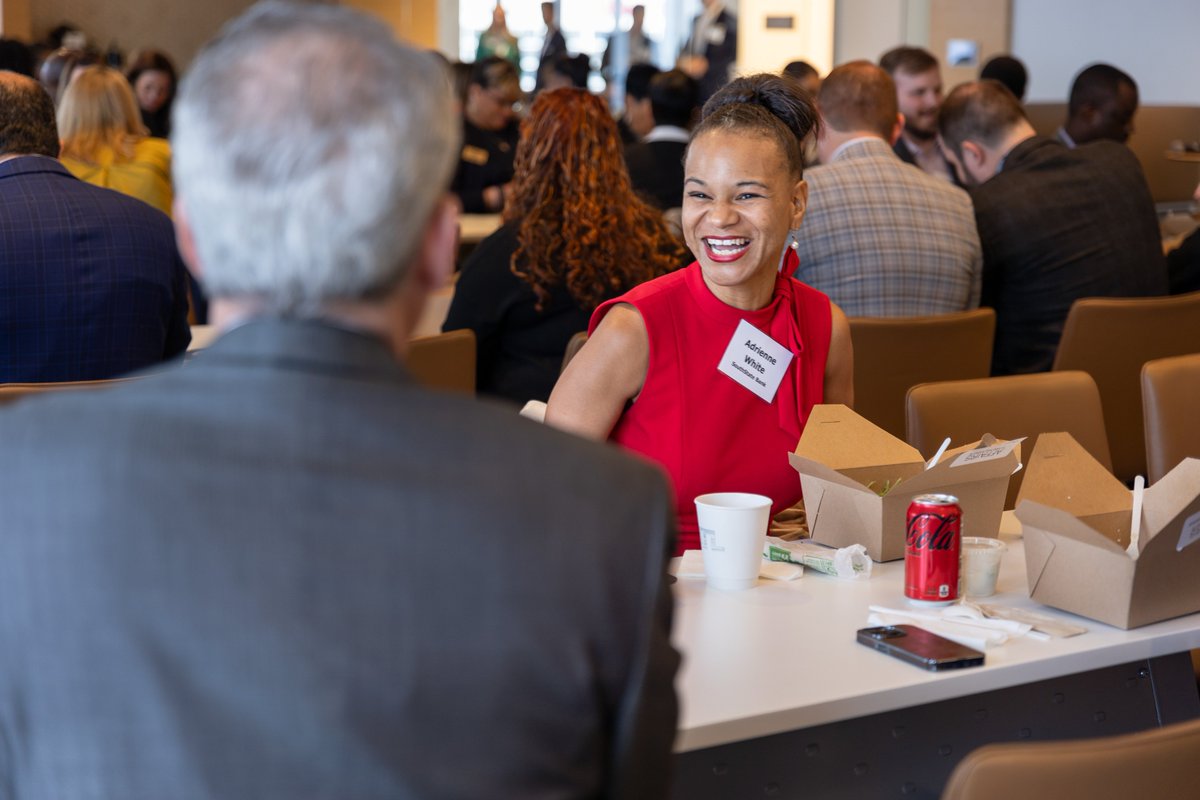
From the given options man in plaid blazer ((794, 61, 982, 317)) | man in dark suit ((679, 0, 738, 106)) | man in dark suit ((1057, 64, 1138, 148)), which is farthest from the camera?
man in dark suit ((679, 0, 738, 106))

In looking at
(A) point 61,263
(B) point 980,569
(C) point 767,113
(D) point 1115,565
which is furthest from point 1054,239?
(A) point 61,263

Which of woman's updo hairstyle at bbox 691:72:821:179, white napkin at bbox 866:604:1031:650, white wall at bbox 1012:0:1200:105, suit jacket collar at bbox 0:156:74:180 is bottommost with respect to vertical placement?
white napkin at bbox 866:604:1031:650

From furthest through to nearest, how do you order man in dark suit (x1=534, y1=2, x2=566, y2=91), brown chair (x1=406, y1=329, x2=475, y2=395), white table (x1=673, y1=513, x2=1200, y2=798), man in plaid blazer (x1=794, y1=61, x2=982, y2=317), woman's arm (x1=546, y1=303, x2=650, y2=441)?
man in dark suit (x1=534, y1=2, x2=566, y2=91) → man in plaid blazer (x1=794, y1=61, x2=982, y2=317) → brown chair (x1=406, y1=329, x2=475, y2=395) → woman's arm (x1=546, y1=303, x2=650, y2=441) → white table (x1=673, y1=513, x2=1200, y2=798)

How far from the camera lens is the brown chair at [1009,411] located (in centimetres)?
244

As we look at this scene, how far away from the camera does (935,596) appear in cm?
170

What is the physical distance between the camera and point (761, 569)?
1.83 metres

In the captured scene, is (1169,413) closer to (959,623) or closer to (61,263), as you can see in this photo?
(959,623)

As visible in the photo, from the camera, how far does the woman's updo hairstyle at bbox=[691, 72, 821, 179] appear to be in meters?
2.30

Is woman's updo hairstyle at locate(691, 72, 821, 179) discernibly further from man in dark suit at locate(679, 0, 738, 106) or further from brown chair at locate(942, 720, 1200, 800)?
man in dark suit at locate(679, 0, 738, 106)

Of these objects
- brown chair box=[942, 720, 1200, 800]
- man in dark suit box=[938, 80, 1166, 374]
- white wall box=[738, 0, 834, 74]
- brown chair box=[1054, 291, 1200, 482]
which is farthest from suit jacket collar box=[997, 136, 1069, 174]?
white wall box=[738, 0, 834, 74]

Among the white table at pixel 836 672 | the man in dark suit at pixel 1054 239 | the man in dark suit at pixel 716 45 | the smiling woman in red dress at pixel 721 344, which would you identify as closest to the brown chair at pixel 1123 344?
the man in dark suit at pixel 1054 239

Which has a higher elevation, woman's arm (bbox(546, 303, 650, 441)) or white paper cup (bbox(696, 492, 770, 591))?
woman's arm (bbox(546, 303, 650, 441))

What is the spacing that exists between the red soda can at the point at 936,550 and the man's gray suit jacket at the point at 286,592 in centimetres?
92

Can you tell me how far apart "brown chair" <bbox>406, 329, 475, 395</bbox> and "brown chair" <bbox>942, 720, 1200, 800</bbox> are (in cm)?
186
